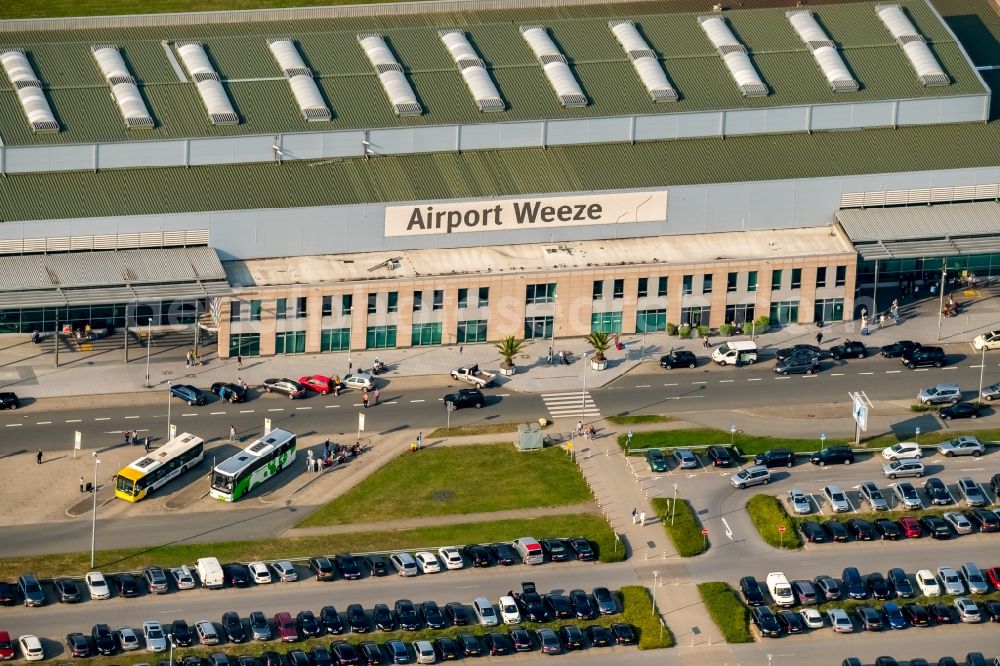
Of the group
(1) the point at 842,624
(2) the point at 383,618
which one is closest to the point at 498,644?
(2) the point at 383,618

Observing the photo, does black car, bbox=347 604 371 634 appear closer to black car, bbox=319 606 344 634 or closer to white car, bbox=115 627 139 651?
black car, bbox=319 606 344 634

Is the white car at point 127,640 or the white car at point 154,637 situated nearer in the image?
the white car at point 154,637

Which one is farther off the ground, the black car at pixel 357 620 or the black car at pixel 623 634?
the black car at pixel 357 620

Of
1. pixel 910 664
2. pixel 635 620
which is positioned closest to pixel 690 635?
pixel 635 620

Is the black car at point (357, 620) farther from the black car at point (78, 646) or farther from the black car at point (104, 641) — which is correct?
the black car at point (78, 646)

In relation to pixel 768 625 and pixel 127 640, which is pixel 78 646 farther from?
pixel 768 625

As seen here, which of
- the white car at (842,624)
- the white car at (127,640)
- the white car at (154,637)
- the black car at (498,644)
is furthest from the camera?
the white car at (842,624)

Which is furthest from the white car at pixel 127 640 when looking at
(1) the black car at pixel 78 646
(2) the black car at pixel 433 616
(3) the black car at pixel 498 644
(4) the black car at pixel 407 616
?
(3) the black car at pixel 498 644
